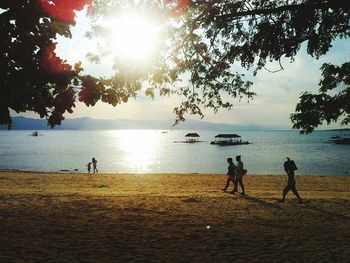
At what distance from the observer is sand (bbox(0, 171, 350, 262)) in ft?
25.3

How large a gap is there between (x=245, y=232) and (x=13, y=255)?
18.6 feet

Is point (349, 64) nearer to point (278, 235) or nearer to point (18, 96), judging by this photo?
point (278, 235)

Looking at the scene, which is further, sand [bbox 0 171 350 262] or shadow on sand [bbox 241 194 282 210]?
shadow on sand [bbox 241 194 282 210]

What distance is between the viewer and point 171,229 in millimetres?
10008

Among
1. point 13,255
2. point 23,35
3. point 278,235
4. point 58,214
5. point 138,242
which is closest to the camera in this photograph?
point 23,35

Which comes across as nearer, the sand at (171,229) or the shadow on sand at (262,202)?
the sand at (171,229)

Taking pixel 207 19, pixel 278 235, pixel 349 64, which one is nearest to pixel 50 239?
pixel 278 235

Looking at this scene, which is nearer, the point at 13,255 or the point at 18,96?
the point at 18,96

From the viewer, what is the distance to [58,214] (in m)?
11.8

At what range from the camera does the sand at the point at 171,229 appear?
25.3 feet

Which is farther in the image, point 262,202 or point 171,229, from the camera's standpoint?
point 262,202

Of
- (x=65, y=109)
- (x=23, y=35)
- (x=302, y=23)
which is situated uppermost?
(x=302, y=23)

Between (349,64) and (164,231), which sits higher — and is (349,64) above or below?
above

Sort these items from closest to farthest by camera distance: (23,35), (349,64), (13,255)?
(23,35), (13,255), (349,64)
